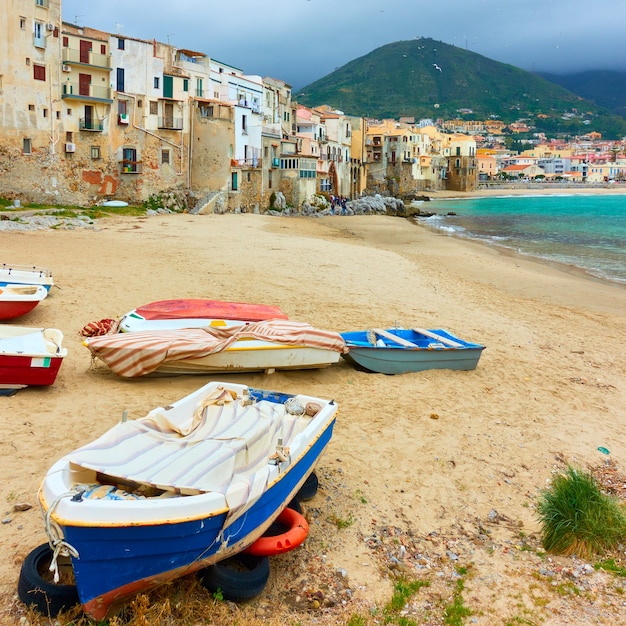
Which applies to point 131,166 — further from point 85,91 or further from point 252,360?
point 252,360

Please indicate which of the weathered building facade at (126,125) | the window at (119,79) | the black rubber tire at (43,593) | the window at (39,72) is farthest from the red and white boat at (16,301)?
the window at (119,79)

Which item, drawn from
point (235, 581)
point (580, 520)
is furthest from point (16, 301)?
point (580, 520)

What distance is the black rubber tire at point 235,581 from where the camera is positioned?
16.7 feet

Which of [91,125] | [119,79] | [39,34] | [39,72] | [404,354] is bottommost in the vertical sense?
[404,354]

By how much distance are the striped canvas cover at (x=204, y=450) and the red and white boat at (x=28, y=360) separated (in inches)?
135

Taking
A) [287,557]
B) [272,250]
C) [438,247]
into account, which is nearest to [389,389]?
[287,557]

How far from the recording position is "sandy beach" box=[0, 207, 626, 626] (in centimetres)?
546

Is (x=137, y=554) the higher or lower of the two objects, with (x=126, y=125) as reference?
lower

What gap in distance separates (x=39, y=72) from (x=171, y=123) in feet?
31.3

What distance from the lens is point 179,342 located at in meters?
10.2

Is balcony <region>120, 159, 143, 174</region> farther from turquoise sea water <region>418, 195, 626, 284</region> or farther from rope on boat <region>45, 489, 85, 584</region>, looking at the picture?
rope on boat <region>45, 489, 85, 584</region>

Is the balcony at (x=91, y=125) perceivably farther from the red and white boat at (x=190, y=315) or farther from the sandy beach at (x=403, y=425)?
the red and white boat at (x=190, y=315)

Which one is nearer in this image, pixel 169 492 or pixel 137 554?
pixel 137 554

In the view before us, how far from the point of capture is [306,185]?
5672cm
